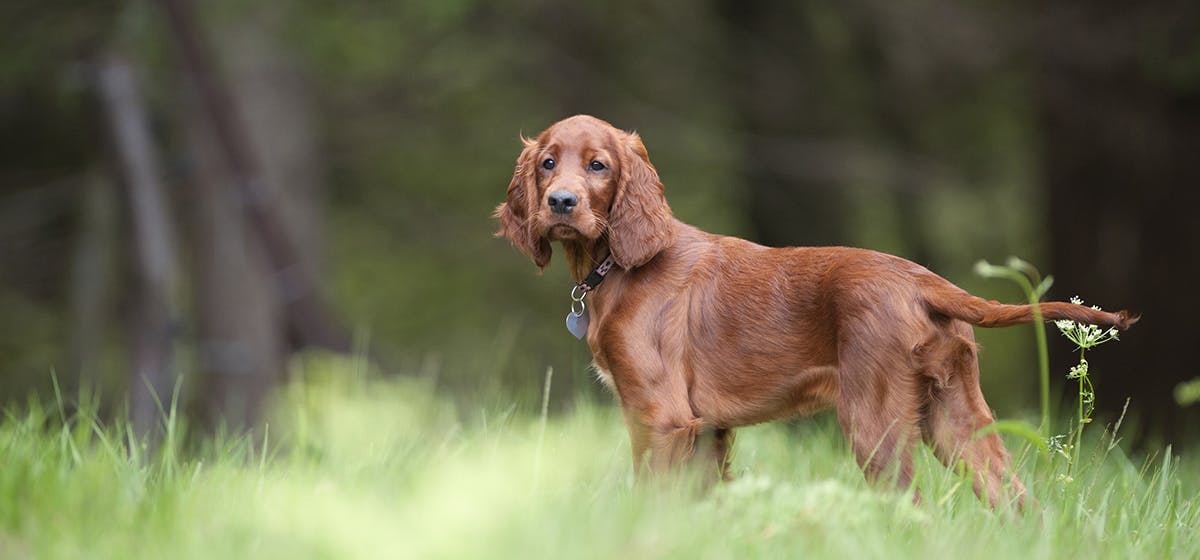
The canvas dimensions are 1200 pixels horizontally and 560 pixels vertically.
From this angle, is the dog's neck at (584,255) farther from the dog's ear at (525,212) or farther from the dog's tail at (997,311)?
the dog's tail at (997,311)

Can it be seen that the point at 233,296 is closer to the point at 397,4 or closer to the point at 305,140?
the point at 305,140

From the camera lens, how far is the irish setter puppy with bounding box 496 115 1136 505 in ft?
11.4

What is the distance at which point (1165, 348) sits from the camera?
7465mm

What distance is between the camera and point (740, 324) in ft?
12.2

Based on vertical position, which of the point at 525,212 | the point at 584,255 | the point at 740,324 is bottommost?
the point at 740,324

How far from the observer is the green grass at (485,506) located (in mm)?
2895

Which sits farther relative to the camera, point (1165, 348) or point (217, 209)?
point (217, 209)

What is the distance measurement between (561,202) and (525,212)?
40cm

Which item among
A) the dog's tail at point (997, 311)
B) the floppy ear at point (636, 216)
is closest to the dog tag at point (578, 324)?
the floppy ear at point (636, 216)

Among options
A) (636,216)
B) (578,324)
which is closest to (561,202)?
(636,216)

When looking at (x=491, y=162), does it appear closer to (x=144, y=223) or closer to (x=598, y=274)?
(x=144, y=223)

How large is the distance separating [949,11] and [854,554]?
9048mm

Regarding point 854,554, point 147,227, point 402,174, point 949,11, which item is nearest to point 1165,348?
point 949,11

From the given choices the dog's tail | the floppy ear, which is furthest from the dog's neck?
the dog's tail
